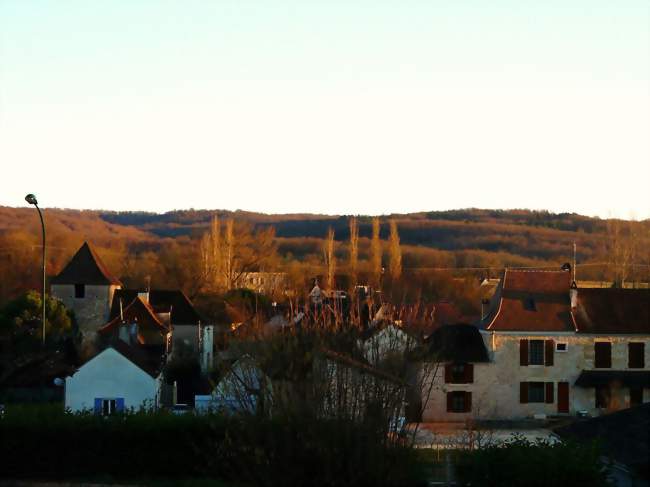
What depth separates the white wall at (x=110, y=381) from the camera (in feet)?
109

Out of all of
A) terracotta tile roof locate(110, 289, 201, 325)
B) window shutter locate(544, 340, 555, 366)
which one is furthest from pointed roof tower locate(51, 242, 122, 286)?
window shutter locate(544, 340, 555, 366)

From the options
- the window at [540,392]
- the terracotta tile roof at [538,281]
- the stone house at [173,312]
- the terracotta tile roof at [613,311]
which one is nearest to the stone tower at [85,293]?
the stone house at [173,312]

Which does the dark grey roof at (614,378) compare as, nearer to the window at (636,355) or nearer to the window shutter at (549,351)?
the window at (636,355)

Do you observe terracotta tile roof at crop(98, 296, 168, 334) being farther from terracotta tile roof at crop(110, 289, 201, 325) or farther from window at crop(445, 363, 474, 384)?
window at crop(445, 363, 474, 384)

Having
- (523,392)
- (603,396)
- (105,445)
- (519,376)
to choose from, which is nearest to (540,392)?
(523,392)

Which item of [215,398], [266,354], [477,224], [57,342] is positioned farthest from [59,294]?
[477,224]

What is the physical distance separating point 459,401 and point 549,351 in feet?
14.7

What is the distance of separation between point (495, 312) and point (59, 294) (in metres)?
22.6

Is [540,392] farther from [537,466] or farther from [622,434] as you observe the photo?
[537,466]

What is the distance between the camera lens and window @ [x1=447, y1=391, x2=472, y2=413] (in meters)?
43.6

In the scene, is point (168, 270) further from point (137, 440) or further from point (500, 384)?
point (137, 440)

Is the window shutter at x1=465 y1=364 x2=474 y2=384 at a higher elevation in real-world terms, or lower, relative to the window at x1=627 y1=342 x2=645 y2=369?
lower

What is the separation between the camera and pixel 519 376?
44156 mm

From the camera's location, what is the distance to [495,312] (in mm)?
45125
